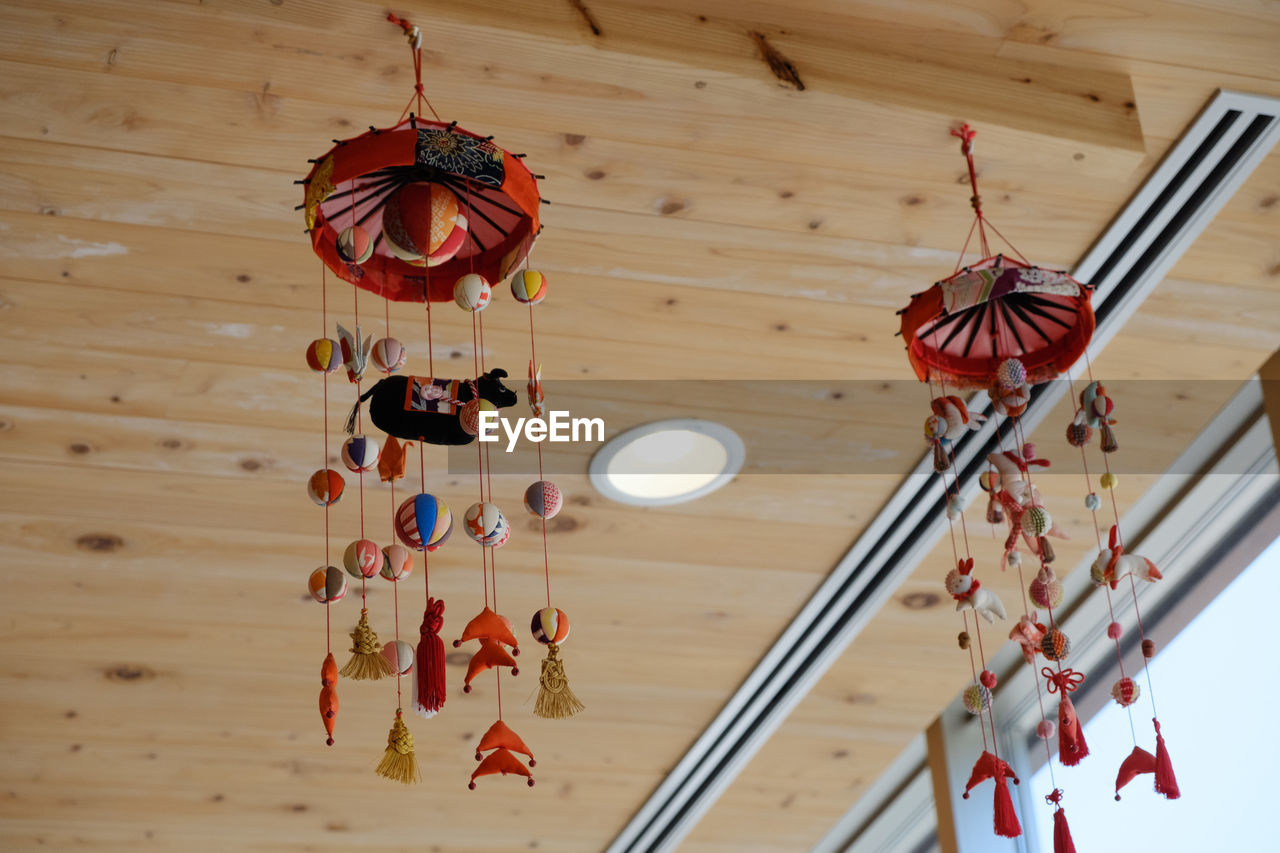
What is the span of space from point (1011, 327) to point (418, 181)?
851mm

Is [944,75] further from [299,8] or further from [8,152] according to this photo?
[8,152]

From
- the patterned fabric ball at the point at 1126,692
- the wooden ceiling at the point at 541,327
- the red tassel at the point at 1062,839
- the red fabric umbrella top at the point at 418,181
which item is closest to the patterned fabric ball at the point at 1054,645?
the patterned fabric ball at the point at 1126,692

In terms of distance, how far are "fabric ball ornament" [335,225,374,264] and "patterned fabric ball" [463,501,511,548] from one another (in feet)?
1.05

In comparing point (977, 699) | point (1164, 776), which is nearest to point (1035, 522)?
point (977, 699)

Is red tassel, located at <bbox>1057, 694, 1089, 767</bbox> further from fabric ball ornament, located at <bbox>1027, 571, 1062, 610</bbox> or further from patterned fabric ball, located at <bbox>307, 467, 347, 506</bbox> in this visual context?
patterned fabric ball, located at <bbox>307, 467, 347, 506</bbox>

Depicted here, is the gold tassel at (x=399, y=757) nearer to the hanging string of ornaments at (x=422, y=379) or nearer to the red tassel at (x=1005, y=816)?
the hanging string of ornaments at (x=422, y=379)

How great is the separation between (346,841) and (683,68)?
1.96 meters

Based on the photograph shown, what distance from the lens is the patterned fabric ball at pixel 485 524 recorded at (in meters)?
1.68

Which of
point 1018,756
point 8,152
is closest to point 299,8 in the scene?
point 8,152

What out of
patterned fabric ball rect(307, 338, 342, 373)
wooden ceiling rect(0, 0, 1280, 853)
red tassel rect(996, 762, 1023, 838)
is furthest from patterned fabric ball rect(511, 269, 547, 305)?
red tassel rect(996, 762, 1023, 838)

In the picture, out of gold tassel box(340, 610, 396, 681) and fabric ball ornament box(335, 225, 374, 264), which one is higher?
fabric ball ornament box(335, 225, 374, 264)

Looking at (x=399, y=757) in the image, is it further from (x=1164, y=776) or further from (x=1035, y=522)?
(x=1164, y=776)

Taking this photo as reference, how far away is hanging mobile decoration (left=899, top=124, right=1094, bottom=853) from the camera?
6.03ft

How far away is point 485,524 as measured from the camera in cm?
168
